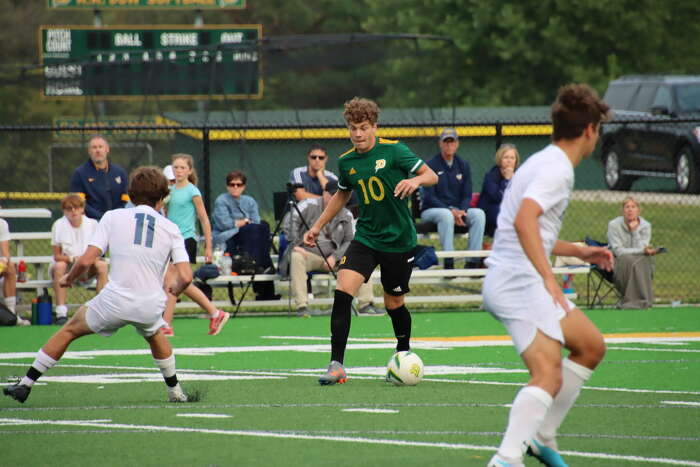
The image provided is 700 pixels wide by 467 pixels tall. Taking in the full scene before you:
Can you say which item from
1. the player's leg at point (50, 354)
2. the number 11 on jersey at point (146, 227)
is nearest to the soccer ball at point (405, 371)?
the number 11 on jersey at point (146, 227)

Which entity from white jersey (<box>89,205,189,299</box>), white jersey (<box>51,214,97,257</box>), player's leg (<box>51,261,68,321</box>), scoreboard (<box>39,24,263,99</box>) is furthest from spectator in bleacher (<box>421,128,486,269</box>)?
scoreboard (<box>39,24,263,99</box>)

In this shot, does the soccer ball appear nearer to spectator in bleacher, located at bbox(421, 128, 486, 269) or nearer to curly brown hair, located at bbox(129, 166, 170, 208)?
curly brown hair, located at bbox(129, 166, 170, 208)

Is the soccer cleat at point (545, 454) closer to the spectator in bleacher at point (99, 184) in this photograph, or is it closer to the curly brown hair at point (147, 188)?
the curly brown hair at point (147, 188)

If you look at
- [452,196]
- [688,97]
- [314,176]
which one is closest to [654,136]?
[688,97]

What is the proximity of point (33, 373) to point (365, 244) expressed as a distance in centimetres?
262

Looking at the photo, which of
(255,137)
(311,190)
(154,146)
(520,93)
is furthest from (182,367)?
(520,93)

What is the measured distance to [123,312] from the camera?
311 inches

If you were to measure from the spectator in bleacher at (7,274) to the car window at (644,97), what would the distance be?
1395cm

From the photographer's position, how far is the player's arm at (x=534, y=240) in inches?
218

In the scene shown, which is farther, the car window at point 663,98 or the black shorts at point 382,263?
the car window at point 663,98

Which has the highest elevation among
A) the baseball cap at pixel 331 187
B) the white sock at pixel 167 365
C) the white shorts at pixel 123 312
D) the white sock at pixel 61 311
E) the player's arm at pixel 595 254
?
the player's arm at pixel 595 254

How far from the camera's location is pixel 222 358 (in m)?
11.3

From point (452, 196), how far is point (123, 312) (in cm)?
855

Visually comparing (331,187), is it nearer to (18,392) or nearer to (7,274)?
(7,274)
